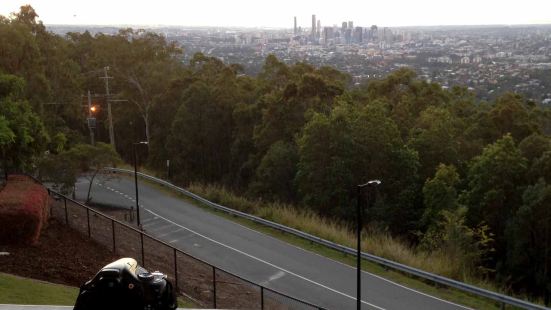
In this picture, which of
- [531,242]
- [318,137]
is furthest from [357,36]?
[531,242]

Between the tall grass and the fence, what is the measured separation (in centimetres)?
726

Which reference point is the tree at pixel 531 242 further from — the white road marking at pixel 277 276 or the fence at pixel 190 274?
the fence at pixel 190 274

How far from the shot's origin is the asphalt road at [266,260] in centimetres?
2109

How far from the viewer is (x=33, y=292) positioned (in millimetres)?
13836

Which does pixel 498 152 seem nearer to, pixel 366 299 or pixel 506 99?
pixel 506 99

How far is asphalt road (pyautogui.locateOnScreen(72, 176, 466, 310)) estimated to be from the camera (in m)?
21.1

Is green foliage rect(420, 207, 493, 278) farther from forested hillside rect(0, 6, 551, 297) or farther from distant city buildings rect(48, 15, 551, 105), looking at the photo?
distant city buildings rect(48, 15, 551, 105)

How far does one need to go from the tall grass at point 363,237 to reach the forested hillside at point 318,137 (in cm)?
78

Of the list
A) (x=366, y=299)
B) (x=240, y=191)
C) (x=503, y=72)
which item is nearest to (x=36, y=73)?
(x=240, y=191)

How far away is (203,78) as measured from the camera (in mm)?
58688

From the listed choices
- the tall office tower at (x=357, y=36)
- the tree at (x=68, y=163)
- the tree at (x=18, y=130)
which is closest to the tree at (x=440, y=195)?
the tree at (x=68, y=163)

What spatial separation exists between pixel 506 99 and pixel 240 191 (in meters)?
21.2

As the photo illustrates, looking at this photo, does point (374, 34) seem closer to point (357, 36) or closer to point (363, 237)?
point (357, 36)

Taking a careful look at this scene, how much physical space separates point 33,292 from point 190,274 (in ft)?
24.1
